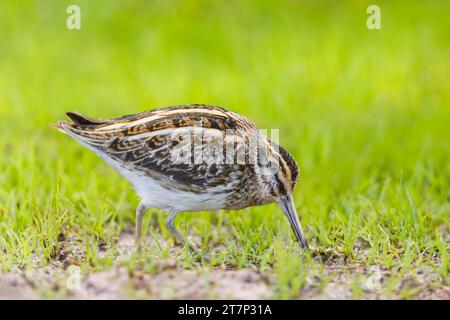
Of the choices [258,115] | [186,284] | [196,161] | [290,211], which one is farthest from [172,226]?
[258,115]

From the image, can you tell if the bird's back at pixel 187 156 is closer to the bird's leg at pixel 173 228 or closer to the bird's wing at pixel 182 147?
the bird's wing at pixel 182 147

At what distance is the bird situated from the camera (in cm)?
739

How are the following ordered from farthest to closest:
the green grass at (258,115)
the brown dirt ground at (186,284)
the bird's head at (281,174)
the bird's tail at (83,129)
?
the bird's tail at (83,129) < the bird's head at (281,174) < the green grass at (258,115) < the brown dirt ground at (186,284)

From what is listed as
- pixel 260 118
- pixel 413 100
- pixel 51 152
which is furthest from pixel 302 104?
pixel 51 152

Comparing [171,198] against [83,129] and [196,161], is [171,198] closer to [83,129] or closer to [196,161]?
[196,161]

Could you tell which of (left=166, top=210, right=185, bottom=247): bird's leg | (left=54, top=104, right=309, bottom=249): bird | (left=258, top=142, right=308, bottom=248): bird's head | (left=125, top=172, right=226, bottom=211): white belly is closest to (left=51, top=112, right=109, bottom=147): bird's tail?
(left=54, top=104, right=309, bottom=249): bird

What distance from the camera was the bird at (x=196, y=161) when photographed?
7.39 meters

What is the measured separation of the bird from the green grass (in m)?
A: 0.37

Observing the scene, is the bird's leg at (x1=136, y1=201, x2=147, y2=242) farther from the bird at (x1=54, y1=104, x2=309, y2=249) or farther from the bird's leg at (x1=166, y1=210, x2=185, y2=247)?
the bird's leg at (x1=166, y1=210, x2=185, y2=247)

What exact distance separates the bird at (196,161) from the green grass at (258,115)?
1.20 ft

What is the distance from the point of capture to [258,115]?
457 inches

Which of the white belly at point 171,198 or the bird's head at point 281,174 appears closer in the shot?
the white belly at point 171,198

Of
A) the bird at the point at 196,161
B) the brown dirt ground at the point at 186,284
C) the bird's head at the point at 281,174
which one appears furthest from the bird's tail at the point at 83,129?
the bird's head at the point at 281,174
